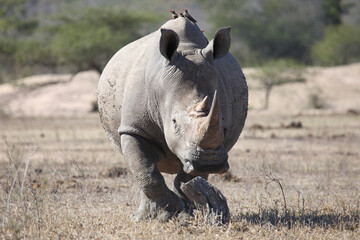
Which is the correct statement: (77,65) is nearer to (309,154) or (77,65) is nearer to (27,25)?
(27,25)

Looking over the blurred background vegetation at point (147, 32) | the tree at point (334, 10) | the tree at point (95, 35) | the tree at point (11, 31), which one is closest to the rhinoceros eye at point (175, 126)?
the tree at point (95, 35)

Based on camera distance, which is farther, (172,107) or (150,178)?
(150,178)

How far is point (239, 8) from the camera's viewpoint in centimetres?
5112

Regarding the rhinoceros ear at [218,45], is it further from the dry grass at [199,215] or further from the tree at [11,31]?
the tree at [11,31]

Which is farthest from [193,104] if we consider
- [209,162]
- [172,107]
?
[209,162]

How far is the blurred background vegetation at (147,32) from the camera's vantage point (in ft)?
94.9

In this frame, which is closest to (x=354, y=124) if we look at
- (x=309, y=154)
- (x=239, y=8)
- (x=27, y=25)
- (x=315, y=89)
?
(x=309, y=154)

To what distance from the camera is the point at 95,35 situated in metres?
28.6

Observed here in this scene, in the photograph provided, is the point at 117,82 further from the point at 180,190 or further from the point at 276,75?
the point at 276,75

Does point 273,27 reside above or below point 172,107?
below

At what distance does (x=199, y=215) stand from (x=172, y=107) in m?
1.00

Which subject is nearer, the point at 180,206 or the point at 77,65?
the point at 180,206

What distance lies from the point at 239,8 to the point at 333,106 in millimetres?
26371

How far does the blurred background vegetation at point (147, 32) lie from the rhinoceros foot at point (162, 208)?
22.9 metres
